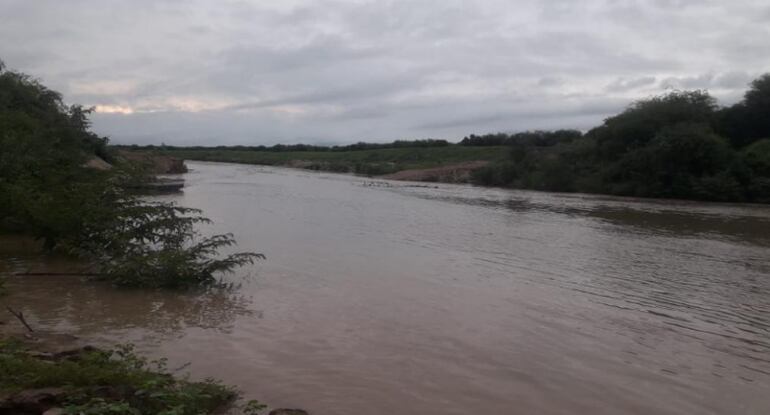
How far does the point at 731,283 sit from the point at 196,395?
12.6 m

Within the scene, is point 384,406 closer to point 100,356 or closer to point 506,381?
point 506,381

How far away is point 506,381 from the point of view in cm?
718

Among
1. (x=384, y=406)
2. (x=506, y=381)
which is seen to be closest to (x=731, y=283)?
(x=506, y=381)

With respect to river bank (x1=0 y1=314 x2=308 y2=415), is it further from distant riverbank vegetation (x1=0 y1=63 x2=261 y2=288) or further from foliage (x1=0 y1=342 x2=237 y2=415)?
distant riverbank vegetation (x1=0 y1=63 x2=261 y2=288)

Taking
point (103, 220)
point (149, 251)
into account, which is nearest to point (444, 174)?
point (103, 220)

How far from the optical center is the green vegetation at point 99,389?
502cm

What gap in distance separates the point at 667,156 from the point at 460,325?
1706 inches

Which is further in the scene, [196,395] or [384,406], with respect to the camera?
[384,406]

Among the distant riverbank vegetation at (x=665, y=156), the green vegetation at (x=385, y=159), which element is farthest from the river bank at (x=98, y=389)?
the green vegetation at (x=385, y=159)

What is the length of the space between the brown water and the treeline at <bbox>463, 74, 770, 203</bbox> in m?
30.4

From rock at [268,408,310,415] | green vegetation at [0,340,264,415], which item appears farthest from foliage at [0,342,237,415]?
rock at [268,408,310,415]

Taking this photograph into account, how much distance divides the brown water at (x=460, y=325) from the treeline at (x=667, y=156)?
99.9 ft

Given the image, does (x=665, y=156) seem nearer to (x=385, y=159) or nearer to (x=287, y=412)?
(x=287, y=412)

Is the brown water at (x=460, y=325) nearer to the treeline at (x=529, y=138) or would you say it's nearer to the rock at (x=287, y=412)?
the rock at (x=287, y=412)
